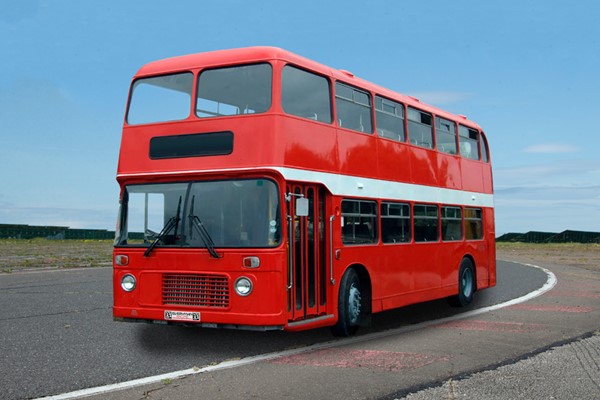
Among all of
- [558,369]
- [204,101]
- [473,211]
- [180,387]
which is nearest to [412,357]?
[558,369]

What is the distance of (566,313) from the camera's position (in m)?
12.9

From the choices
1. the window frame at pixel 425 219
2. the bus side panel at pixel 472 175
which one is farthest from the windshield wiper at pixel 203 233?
the bus side panel at pixel 472 175

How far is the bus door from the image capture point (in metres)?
9.19

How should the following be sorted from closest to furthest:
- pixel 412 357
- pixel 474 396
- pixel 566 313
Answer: pixel 474 396
pixel 412 357
pixel 566 313

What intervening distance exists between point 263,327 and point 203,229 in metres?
1.44

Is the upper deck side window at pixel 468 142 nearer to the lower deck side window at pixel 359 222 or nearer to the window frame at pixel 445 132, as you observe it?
the window frame at pixel 445 132

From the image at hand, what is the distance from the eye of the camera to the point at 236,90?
954cm

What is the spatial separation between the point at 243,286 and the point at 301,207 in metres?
1.25

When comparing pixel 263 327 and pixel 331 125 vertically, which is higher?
pixel 331 125

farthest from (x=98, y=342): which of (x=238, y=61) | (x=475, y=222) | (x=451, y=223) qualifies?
(x=475, y=222)

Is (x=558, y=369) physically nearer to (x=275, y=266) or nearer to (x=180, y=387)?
(x=275, y=266)

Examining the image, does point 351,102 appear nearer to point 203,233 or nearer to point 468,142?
point 203,233

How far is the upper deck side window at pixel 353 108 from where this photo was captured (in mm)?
10617

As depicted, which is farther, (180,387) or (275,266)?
(275,266)
